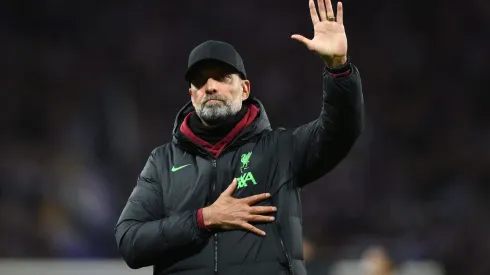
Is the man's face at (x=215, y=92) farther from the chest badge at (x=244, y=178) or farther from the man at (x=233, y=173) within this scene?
the chest badge at (x=244, y=178)

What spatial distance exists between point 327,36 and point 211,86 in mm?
404

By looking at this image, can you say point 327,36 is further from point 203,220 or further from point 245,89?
point 203,220

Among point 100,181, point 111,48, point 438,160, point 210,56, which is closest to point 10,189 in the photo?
point 100,181

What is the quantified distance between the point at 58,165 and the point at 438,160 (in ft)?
14.8

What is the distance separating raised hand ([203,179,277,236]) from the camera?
240 centimetres

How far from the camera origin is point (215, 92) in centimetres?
257

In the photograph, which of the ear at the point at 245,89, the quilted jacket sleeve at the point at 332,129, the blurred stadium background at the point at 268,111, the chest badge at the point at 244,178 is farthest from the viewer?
the blurred stadium background at the point at 268,111

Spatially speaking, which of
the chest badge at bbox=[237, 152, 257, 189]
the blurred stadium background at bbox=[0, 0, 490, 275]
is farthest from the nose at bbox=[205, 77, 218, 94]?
the blurred stadium background at bbox=[0, 0, 490, 275]

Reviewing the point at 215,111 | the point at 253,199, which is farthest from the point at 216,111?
the point at 253,199

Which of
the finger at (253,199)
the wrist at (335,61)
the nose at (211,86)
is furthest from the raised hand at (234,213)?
the wrist at (335,61)

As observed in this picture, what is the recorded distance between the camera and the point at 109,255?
8977mm

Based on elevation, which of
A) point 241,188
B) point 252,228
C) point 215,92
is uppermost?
point 215,92

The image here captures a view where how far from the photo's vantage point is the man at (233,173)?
240 centimetres

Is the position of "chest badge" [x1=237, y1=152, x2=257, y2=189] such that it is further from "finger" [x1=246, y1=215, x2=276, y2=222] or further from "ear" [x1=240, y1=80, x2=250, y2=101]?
"ear" [x1=240, y1=80, x2=250, y2=101]
